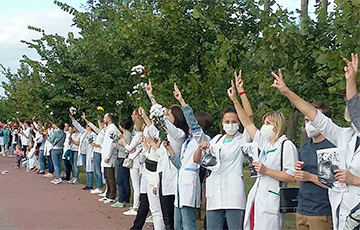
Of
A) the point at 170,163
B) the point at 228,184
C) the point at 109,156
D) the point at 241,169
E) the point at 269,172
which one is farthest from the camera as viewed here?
the point at 109,156

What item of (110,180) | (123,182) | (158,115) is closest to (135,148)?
(123,182)

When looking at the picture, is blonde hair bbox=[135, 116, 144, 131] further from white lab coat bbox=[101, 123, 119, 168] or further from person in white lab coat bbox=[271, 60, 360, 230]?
person in white lab coat bbox=[271, 60, 360, 230]

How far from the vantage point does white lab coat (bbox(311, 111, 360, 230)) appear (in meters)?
4.43

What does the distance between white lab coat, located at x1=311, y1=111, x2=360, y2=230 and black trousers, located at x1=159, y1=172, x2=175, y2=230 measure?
10.8 ft

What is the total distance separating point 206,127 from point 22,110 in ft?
86.6

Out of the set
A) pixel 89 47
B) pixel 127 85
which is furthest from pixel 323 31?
pixel 89 47

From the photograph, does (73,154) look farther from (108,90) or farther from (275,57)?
(275,57)

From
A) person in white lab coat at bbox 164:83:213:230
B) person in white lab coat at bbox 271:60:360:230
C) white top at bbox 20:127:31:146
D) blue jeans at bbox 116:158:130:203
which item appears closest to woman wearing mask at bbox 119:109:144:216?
blue jeans at bbox 116:158:130:203

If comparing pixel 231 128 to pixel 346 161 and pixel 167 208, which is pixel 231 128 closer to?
pixel 167 208

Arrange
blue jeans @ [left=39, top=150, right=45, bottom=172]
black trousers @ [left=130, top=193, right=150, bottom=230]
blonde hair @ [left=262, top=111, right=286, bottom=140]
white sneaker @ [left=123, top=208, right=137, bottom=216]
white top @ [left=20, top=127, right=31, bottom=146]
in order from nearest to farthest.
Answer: blonde hair @ [left=262, top=111, right=286, bottom=140] < black trousers @ [left=130, top=193, right=150, bottom=230] < white sneaker @ [left=123, top=208, right=137, bottom=216] < blue jeans @ [left=39, top=150, right=45, bottom=172] < white top @ [left=20, top=127, right=31, bottom=146]

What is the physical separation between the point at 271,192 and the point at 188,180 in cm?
142

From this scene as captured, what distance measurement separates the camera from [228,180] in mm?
6348

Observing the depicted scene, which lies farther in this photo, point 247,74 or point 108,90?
point 108,90

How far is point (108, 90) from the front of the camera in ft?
50.2
